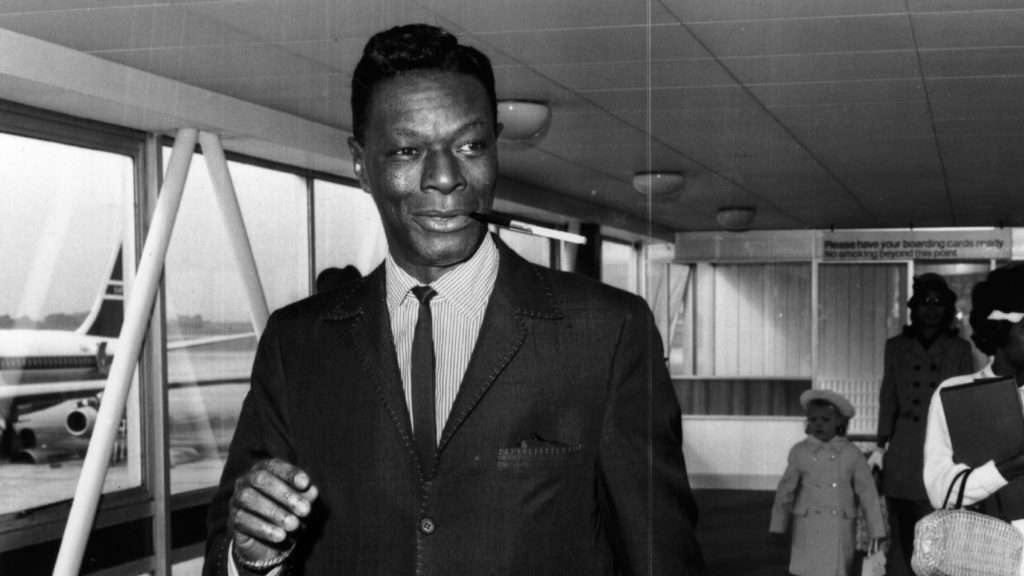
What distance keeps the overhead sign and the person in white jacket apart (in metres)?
9.02

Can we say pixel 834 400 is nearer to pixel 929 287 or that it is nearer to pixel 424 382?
pixel 929 287

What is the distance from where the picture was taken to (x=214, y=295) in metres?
6.55

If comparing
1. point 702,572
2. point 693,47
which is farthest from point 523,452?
point 693,47

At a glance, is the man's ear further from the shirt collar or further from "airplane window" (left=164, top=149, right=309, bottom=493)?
"airplane window" (left=164, top=149, right=309, bottom=493)

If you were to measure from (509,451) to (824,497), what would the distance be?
469cm

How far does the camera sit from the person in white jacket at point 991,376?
2885 mm

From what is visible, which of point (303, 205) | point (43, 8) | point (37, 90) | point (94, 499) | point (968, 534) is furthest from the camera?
point (303, 205)

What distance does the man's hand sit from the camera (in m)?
1.04

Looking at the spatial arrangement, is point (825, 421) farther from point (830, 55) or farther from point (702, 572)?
point (702, 572)

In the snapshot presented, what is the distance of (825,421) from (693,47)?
1863mm

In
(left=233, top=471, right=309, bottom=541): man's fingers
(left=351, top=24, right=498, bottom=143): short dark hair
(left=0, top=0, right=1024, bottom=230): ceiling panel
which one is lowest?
(left=233, top=471, right=309, bottom=541): man's fingers

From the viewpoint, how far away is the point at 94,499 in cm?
521

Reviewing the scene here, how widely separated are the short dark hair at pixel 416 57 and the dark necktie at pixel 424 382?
0.19 meters

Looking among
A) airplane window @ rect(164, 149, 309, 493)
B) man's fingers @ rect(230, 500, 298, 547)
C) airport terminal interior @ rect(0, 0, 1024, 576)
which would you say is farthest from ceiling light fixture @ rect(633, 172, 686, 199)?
man's fingers @ rect(230, 500, 298, 547)
